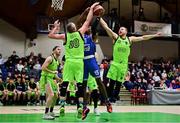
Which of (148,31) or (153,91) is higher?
(148,31)

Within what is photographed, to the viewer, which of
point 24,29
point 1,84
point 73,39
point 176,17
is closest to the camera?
point 73,39

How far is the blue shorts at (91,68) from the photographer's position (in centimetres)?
986

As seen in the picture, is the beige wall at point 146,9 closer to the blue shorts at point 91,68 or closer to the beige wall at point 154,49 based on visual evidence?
the beige wall at point 154,49

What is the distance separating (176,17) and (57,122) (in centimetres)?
2463

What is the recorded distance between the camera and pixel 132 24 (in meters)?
30.1

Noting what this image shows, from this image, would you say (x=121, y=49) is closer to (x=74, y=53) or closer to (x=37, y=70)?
(x=74, y=53)

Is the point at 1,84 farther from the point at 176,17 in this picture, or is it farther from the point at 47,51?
the point at 176,17

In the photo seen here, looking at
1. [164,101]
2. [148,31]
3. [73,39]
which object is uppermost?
[148,31]

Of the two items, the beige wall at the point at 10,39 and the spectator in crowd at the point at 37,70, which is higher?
the beige wall at the point at 10,39

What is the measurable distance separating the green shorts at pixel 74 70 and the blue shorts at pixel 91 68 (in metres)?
0.35

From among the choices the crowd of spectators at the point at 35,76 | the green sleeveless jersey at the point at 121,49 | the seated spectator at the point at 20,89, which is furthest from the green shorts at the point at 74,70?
the seated spectator at the point at 20,89

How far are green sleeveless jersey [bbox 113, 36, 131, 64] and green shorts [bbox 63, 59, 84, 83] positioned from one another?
178 cm

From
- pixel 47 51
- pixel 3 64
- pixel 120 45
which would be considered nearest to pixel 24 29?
pixel 47 51

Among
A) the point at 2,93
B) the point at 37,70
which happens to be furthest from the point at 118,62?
the point at 37,70
